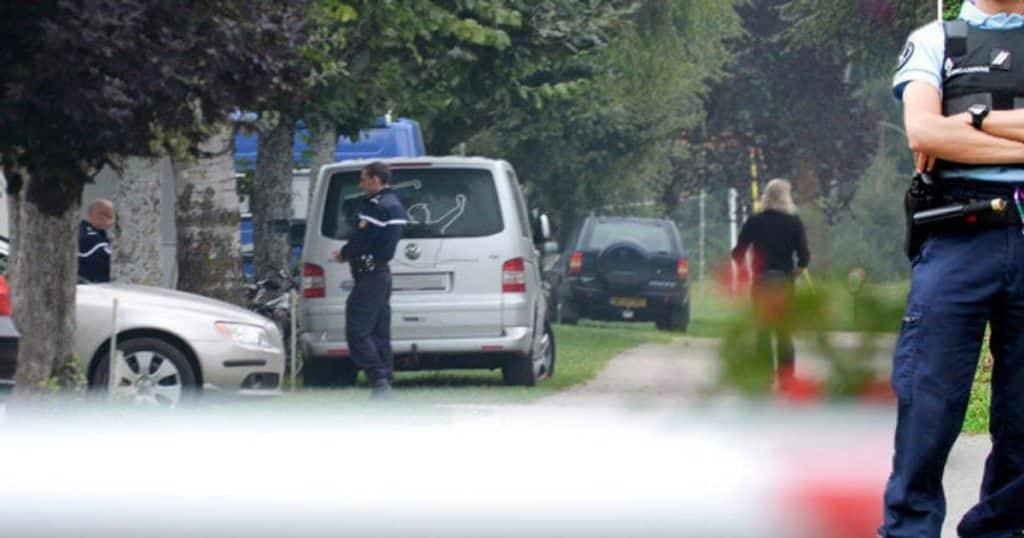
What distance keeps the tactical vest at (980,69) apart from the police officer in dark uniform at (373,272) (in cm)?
1008

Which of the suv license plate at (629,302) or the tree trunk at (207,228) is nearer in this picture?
the tree trunk at (207,228)

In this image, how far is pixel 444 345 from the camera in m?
16.7

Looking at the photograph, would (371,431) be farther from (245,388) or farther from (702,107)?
(702,107)

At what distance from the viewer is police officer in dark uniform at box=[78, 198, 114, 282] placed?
610 inches

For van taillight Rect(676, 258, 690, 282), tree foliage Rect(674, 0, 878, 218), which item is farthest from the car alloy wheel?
tree foliage Rect(674, 0, 878, 218)

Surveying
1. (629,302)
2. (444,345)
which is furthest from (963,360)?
(629,302)

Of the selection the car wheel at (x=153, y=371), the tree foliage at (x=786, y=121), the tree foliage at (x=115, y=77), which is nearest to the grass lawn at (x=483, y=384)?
the car wheel at (x=153, y=371)

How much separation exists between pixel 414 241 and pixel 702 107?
112ft

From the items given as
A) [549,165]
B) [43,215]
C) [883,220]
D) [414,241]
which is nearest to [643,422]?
[43,215]

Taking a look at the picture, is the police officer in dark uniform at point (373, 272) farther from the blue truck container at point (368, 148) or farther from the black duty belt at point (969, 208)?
the black duty belt at point (969, 208)

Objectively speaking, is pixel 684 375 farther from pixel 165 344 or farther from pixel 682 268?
pixel 682 268

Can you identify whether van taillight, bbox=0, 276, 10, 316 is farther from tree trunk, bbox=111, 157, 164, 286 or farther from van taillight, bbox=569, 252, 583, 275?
van taillight, bbox=569, 252, 583, 275

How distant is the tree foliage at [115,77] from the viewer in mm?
10688

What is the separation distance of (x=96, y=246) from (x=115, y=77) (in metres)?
4.80
